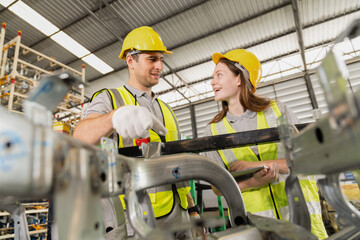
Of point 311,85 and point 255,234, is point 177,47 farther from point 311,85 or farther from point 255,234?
point 255,234

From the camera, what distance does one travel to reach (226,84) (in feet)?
6.70

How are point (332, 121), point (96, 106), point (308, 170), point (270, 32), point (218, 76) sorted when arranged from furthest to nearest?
point (270, 32) → point (218, 76) → point (96, 106) → point (308, 170) → point (332, 121)

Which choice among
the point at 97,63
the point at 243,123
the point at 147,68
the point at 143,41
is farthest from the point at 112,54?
the point at 243,123

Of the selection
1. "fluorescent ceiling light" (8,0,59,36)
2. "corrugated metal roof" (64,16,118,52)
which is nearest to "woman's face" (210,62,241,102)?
"corrugated metal roof" (64,16,118,52)

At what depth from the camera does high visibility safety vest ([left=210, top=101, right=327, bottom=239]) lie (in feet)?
4.89

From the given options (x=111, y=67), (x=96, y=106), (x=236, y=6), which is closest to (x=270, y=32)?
(x=236, y=6)

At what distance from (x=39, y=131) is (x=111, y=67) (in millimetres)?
9189

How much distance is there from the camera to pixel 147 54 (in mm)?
2178

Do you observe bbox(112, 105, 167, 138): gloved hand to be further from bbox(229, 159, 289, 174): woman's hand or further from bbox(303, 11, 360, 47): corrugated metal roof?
bbox(303, 11, 360, 47): corrugated metal roof

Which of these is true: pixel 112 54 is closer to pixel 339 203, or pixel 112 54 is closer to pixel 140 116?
pixel 140 116

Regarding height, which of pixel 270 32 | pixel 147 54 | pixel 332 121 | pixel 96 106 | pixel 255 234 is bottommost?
pixel 255 234

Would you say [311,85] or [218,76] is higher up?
[311,85]

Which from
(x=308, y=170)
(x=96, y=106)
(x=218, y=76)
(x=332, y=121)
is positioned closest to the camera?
(x=332, y=121)

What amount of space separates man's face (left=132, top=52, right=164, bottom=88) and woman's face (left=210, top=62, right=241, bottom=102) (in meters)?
0.54
